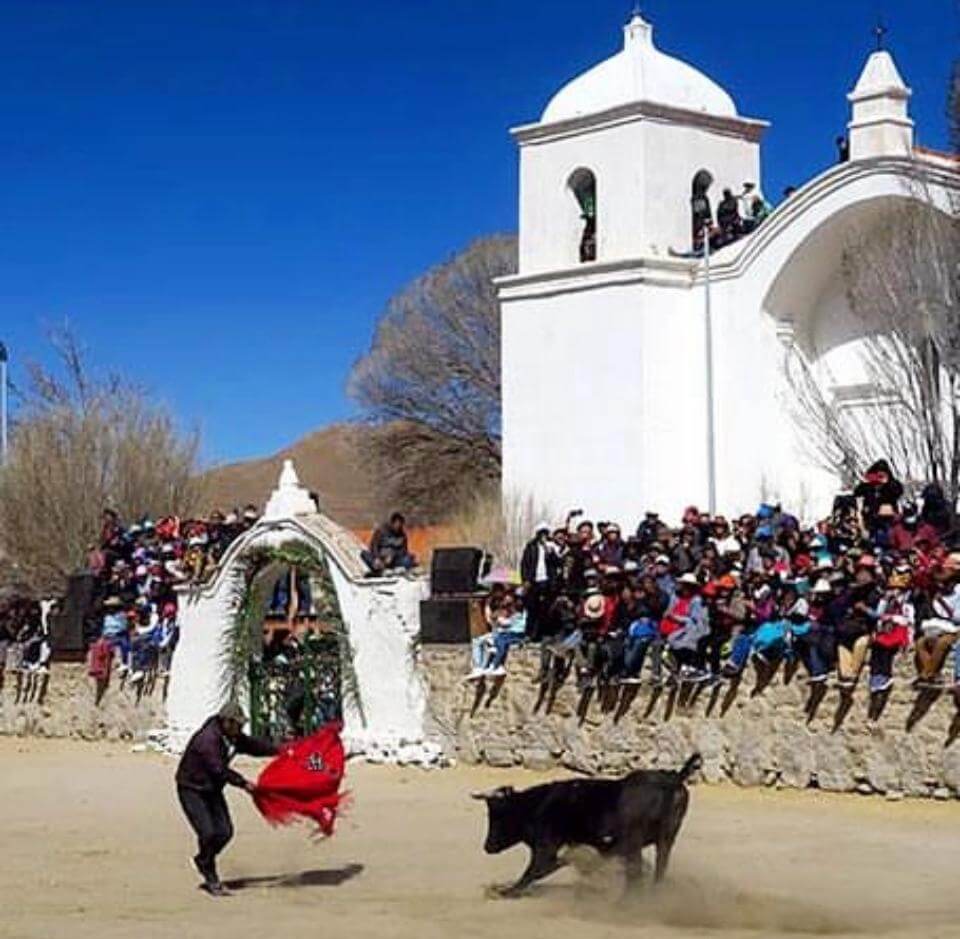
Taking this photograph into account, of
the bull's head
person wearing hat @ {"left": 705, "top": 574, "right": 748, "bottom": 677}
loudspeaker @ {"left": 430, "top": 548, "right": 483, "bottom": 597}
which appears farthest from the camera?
loudspeaker @ {"left": 430, "top": 548, "right": 483, "bottom": 597}

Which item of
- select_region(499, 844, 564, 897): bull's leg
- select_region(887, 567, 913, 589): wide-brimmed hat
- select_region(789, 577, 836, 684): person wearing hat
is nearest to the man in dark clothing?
select_region(499, 844, 564, 897): bull's leg

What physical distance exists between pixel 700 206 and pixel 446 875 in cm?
2450

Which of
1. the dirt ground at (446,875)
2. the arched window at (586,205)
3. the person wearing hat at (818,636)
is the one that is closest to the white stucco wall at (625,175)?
the arched window at (586,205)

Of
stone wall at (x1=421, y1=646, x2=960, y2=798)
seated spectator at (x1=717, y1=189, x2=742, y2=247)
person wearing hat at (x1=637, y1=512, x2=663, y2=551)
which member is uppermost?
seated spectator at (x1=717, y1=189, x2=742, y2=247)

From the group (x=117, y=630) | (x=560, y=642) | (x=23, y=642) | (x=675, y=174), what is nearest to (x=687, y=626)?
(x=560, y=642)

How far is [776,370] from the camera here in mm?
39469

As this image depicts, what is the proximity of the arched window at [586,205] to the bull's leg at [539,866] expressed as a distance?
2550cm

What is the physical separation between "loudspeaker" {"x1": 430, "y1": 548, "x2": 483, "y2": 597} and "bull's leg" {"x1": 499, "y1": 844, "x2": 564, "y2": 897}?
40.1 ft

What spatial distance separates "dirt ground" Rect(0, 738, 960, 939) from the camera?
1590cm

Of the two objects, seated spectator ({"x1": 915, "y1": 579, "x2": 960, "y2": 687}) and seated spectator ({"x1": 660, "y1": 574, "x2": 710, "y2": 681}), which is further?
seated spectator ({"x1": 660, "y1": 574, "x2": 710, "y2": 681})

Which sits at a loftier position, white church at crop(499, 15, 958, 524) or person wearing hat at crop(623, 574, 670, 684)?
white church at crop(499, 15, 958, 524)

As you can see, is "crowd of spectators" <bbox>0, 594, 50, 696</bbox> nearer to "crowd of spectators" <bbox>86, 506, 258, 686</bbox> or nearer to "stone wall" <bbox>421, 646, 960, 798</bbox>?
"crowd of spectators" <bbox>86, 506, 258, 686</bbox>

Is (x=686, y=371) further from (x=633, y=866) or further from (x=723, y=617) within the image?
(x=633, y=866)

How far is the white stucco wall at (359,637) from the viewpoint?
29.5 m
